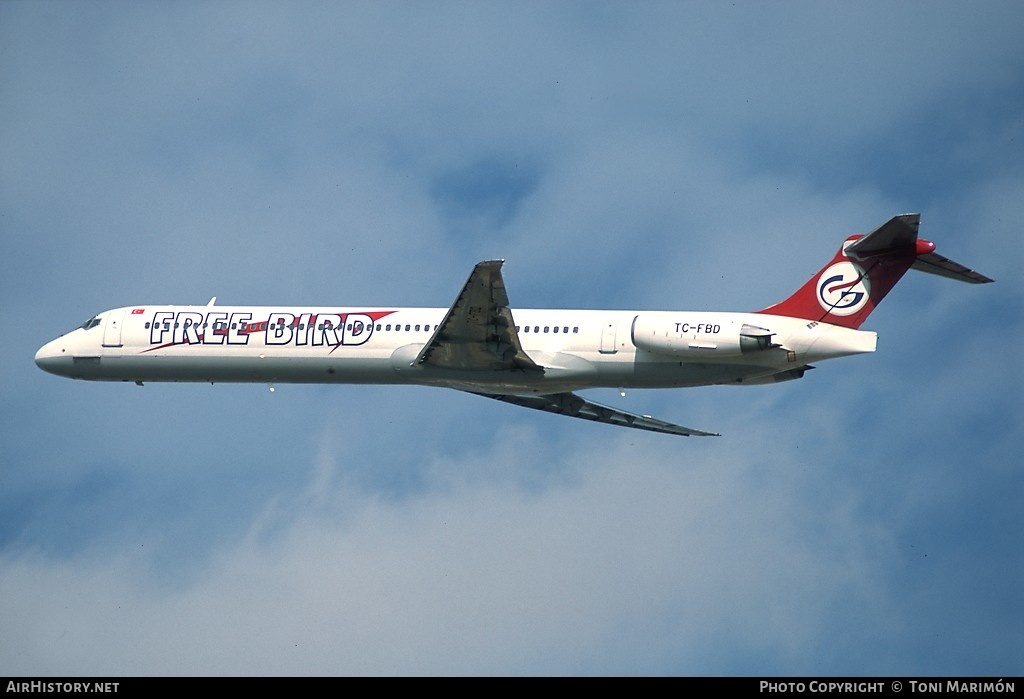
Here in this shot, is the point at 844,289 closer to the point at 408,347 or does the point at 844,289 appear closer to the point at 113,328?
the point at 408,347

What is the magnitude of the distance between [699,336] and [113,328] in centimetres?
1760

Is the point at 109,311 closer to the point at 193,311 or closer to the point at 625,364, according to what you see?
the point at 193,311

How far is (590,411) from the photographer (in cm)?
4609

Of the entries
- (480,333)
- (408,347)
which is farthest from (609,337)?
(408,347)

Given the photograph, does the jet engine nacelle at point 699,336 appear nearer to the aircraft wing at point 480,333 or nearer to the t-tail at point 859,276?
the t-tail at point 859,276

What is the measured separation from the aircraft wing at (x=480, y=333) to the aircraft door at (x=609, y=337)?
1.82m

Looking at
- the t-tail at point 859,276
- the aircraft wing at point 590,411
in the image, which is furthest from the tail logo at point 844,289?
the aircraft wing at point 590,411

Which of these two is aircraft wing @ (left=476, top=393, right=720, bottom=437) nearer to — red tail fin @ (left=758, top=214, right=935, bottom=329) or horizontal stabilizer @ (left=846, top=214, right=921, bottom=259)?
red tail fin @ (left=758, top=214, right=935, bottom=329)

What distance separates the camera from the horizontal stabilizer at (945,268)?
3653 cm
